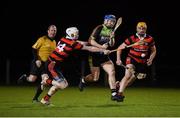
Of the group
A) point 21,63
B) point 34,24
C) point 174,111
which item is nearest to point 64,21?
point 34,24

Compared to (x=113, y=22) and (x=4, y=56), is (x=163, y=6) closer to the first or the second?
(x=4, y=56)

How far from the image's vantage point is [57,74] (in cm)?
1520

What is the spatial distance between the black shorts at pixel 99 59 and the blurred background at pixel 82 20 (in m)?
20.6

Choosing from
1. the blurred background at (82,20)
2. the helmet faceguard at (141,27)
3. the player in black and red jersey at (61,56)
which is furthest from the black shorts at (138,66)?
the blurred background at (82,20)

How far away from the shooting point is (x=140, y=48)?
654 inches

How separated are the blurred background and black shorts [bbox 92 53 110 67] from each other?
67.4 ft

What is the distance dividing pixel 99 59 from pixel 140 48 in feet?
3.81

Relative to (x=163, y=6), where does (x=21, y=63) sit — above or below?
below

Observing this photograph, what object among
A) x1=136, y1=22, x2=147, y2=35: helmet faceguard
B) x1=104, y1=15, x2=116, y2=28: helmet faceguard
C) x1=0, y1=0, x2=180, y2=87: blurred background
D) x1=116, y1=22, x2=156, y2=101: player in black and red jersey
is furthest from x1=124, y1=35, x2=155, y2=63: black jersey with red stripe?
x1=0, y1=0, x2=180, y2=87: blurred background

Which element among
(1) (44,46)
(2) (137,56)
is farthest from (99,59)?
(1) (44,46)

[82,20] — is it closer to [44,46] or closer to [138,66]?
[44,46]

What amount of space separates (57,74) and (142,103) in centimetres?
266

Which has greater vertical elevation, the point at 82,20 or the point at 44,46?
the point at 82,20

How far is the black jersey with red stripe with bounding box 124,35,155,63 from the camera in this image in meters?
16.6
